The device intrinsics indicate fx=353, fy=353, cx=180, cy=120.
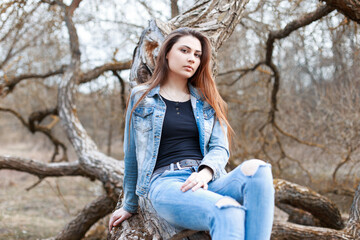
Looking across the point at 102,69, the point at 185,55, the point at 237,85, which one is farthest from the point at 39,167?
the point at 237,85

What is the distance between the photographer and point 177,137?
2.29 metres

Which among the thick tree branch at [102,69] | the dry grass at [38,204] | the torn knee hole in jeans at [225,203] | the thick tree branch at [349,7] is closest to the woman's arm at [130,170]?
the torn knee hole in jeans at [225,203]

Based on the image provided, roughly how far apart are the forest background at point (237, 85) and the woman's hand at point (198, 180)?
2.87 m

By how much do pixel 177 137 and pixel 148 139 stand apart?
19cm

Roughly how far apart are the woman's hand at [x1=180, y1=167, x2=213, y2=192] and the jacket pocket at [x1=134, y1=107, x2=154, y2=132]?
1.51 ft

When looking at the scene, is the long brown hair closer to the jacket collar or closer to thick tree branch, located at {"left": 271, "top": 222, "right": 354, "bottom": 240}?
the jacket collar

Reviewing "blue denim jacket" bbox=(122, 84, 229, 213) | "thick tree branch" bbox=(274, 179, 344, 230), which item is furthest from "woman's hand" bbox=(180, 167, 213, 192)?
"thick tree branch" bbox=(274, 179, 344, 230)

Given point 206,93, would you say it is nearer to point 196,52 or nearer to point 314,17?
point 196,52

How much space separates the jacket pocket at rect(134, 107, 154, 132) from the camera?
227 cm

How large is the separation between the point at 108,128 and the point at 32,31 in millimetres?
3850

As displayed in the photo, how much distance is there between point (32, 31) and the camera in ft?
18.6

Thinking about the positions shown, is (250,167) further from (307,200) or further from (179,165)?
(307,200)

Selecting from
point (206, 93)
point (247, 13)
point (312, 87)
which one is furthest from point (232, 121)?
point (206, 93)

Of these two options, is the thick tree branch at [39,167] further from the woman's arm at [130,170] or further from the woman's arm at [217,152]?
the woman's arm at [217,152]
